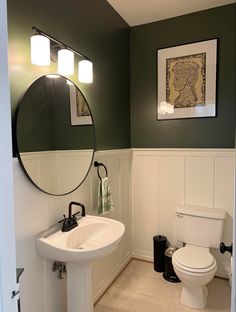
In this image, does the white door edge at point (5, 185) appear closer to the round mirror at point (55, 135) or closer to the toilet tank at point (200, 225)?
the round mirror at point (55, 135)

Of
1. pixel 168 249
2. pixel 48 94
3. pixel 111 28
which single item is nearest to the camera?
pixel 48 94

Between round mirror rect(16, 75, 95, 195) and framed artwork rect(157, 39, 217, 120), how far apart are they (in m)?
1.05

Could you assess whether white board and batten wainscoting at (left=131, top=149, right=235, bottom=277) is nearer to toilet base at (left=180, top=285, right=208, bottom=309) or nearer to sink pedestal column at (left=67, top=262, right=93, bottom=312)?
toilet base at (left=180, top=285, right=208, bottom=309)

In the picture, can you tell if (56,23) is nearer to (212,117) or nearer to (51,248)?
(51,248)

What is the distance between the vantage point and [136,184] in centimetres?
282

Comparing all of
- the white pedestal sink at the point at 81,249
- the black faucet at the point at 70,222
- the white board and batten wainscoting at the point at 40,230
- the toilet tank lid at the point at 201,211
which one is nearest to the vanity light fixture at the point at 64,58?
the white board and batten wainscoting at the point at 40,230

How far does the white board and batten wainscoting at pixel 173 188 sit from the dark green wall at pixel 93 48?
1.47 ft

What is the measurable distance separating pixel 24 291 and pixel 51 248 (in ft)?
0.94

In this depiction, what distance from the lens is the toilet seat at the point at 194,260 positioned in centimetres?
192

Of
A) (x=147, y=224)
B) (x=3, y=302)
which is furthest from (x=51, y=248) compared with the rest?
(x=147, y=224)

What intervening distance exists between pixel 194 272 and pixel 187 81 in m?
1.83

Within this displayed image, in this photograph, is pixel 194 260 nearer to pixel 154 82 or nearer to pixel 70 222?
pixel 70 222

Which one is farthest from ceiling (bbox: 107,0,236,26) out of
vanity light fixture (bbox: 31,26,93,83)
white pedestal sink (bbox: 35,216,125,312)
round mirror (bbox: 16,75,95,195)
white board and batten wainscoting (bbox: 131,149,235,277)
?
white pedestal sink (bbox: 35,216,125,312)

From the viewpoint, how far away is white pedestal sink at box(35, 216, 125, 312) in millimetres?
1377
